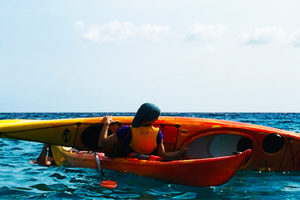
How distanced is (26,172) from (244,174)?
4.02m

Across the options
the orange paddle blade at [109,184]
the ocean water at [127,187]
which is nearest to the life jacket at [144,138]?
the ocean water at [127,187]

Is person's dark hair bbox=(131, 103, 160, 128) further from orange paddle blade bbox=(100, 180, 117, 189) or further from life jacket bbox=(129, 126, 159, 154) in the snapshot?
orange paddle blade bbox=(100, 180, 117, 189)

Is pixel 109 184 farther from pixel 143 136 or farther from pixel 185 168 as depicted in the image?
pixel 185 168

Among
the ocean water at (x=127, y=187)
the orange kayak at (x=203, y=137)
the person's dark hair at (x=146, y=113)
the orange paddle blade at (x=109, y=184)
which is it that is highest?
the person's dark hair at (x=146, y=113)

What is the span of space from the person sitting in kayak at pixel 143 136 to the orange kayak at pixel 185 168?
0.72 ft

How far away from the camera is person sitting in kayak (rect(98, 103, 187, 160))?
19.1 ft

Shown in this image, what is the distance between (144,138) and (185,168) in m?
0.81

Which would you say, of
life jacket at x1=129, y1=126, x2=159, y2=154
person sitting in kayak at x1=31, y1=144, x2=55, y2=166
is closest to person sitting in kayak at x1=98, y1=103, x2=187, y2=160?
life jacket at x1=129, y1=126, x2=159, y2=154

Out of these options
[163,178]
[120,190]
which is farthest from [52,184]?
[163,178]

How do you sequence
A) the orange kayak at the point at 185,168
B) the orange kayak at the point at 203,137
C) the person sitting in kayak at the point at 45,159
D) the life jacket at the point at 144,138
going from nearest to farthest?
1. the orange kayak at the point at 185,168
2. the life jacket at the point at 144,138
3. the orange kayak at the point at 203,137
4. the person sitting in kayak at the point at 45,159

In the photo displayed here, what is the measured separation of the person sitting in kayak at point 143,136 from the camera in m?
5.82

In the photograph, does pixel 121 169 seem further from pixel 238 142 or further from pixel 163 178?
pixel 238 142

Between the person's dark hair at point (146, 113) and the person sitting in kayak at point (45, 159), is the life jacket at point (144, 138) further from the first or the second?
the person sitting in kayak at point (45, 159)

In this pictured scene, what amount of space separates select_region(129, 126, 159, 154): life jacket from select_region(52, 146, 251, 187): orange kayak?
0.20 meters
